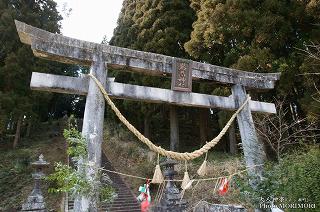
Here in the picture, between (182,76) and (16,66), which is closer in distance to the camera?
(182,76)

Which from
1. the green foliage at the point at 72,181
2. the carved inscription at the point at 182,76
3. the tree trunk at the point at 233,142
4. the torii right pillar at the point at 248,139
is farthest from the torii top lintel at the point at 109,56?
the tree trunk at the point at 233,142

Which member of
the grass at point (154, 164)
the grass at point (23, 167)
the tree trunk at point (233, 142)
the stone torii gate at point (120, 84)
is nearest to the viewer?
the stone torii gate at point (120, 84)

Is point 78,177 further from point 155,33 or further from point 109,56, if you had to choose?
point 155,33

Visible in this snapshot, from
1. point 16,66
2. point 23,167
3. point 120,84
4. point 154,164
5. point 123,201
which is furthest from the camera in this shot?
point 16,66

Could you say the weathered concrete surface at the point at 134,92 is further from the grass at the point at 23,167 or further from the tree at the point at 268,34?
the grass at the point at 23,167

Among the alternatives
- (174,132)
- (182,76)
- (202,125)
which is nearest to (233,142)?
(202,125)

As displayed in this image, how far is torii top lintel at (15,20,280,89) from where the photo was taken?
5.32 metres

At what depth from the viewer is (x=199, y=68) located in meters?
6.81

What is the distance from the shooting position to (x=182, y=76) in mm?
6461

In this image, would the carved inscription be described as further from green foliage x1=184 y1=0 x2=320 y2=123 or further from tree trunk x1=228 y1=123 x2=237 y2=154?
tree trunk x1=228 y1=123 x2=237 y2=154

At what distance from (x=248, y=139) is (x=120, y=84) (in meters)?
3.15

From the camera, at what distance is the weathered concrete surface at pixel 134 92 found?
17.5 ft

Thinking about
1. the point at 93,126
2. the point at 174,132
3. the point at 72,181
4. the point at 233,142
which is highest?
the point at 174,132

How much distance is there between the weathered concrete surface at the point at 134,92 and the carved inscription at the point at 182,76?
0.12 m
